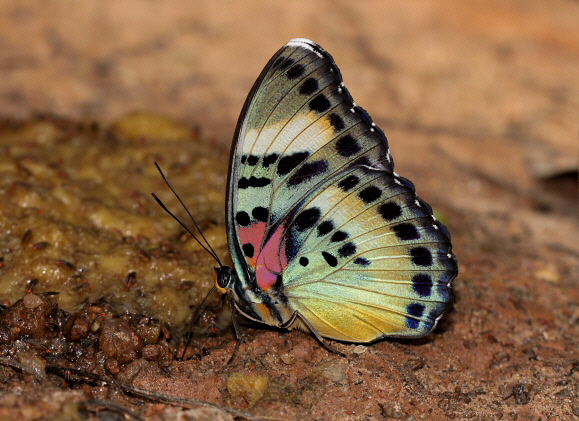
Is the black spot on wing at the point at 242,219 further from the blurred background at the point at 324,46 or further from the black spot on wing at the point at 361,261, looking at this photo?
the blurred background at the point at 324,46

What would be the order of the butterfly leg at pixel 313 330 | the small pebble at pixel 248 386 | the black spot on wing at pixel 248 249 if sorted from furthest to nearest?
the butterfly leg at pixel 313 330 < the black spot on wing at pixel 248 249 < the small pebble at pixel 248 386

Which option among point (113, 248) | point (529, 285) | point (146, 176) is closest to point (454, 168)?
point (529, 285)

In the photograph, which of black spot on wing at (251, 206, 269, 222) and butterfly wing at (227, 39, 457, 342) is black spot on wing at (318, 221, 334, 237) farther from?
black spot on wing at (251, 206, 269, 222)

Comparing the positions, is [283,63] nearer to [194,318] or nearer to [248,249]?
[248,249]

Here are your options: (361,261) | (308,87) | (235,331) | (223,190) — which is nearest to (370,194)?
(361,261)

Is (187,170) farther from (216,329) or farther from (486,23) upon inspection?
(486,23)

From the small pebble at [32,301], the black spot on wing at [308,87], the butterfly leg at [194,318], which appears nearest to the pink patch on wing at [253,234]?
the butterfly leg at [194,318]
